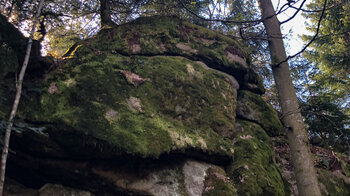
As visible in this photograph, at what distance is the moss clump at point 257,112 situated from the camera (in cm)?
805

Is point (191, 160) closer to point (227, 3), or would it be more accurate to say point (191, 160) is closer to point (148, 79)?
point (148, 79)

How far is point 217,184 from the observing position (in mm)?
5375

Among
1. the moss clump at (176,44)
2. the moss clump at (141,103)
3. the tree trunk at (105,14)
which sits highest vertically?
the tree trunk at (105,14)

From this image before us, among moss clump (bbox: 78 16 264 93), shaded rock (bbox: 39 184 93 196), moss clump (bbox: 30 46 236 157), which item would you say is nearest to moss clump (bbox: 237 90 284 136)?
moss clump (bbox: 78 16 264 93)

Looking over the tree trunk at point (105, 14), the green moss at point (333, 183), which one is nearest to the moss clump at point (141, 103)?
the tree trunk at point (105, 14)

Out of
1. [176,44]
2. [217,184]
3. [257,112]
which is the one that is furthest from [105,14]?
[217,184]

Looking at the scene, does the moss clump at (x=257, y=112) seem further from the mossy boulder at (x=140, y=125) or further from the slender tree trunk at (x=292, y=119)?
the slender tree trunk at (x=292, y=119)

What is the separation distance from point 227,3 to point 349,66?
803 centimetres

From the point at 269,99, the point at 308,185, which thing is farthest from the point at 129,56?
the point at 269,99

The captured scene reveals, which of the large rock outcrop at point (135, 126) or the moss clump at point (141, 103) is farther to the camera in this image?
the moss clump at point (141, 103)

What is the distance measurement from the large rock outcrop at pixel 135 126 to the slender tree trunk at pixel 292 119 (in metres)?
1.12

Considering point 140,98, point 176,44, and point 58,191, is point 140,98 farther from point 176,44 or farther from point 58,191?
point 176,44

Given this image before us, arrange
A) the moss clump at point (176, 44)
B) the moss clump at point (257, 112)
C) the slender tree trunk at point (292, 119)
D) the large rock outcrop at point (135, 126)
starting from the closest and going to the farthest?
the large rock outcrop at point (135, 126), the slender tree trunk at point (292, 119), the moss clump at point (176, 44), the moss clump at point (257, 112)

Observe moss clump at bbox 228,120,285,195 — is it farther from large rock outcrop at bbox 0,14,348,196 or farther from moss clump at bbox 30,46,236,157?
moss clump at bbox 30,46,236,157
